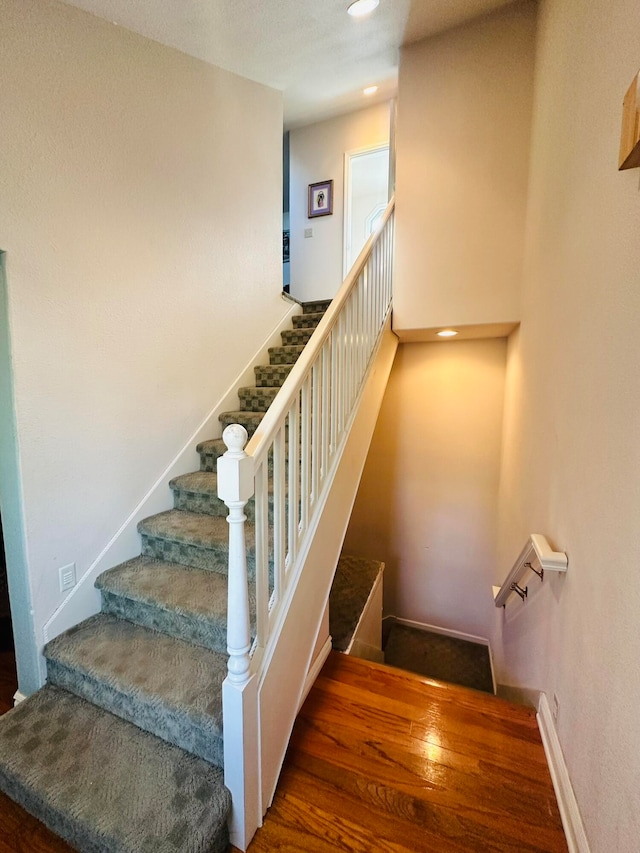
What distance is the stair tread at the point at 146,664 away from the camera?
4.57 feet

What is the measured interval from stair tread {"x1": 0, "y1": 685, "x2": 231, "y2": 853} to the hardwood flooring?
0.24 meters

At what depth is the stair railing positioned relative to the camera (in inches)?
44.9

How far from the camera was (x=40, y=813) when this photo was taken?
4.14 feet

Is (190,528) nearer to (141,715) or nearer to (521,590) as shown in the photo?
(141,715)

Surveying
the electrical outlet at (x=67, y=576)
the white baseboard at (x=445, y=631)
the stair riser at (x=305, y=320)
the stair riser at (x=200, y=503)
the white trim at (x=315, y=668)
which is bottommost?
the white baseboard at (x=445, y=631)

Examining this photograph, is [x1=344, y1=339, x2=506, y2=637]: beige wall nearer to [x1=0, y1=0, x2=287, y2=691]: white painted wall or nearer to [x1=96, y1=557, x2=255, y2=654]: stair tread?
[x1=0, y1=0, x2=287, y2=691]: white painted wall

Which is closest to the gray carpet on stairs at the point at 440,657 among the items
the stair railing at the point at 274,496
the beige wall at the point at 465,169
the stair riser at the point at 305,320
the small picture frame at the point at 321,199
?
the stair railing at the point at 274,496

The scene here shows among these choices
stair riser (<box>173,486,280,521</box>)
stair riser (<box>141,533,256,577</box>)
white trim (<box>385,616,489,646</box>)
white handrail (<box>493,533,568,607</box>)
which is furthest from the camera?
white trim (<box>385,616,489,646</box>)

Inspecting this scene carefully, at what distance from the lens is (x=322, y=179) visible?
454 centimetres

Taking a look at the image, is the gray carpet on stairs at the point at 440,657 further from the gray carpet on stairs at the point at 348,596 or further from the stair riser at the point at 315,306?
the stair riser at the point at 315,306

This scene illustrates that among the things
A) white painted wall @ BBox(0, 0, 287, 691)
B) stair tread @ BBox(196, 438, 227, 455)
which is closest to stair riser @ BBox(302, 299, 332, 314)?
white painted wall @ BBox(0, 0, 287, 691)

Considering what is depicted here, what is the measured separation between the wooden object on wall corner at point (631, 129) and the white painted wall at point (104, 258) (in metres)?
2.07

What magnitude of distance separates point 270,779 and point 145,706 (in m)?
0.52

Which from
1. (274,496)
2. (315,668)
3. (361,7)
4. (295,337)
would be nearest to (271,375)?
(295,337)
